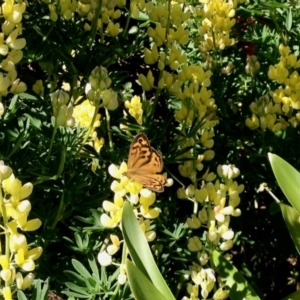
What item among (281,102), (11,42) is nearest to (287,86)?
(281,102)

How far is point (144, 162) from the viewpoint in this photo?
1150 mm

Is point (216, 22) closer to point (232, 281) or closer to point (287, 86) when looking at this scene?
point (287, 86)

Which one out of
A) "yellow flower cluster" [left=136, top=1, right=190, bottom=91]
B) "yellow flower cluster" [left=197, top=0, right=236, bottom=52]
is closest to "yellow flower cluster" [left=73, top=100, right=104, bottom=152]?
"yellow flower cluster" [left=136, top=1, right=190, bottom=91]

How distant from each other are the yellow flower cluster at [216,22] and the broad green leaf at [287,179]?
60 centimetres

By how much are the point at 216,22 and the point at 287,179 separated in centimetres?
65

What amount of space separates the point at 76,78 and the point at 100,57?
86mm

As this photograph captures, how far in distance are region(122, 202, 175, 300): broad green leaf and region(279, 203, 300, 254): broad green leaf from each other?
360 millimetres

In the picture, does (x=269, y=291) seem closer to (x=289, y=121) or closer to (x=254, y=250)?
(x=254, y=250)

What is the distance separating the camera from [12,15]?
1215mm

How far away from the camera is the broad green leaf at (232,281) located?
140cm

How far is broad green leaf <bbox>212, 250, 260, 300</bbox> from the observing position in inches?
55.2

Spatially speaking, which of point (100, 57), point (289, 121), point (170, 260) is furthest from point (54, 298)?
point (289, 121)

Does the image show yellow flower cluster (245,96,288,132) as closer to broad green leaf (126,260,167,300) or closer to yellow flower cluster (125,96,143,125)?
yellow flower cluster (125,96,143,125)

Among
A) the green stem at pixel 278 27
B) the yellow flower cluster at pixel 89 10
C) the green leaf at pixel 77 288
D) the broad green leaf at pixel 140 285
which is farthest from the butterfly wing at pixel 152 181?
the green stem at pixel 278 27
